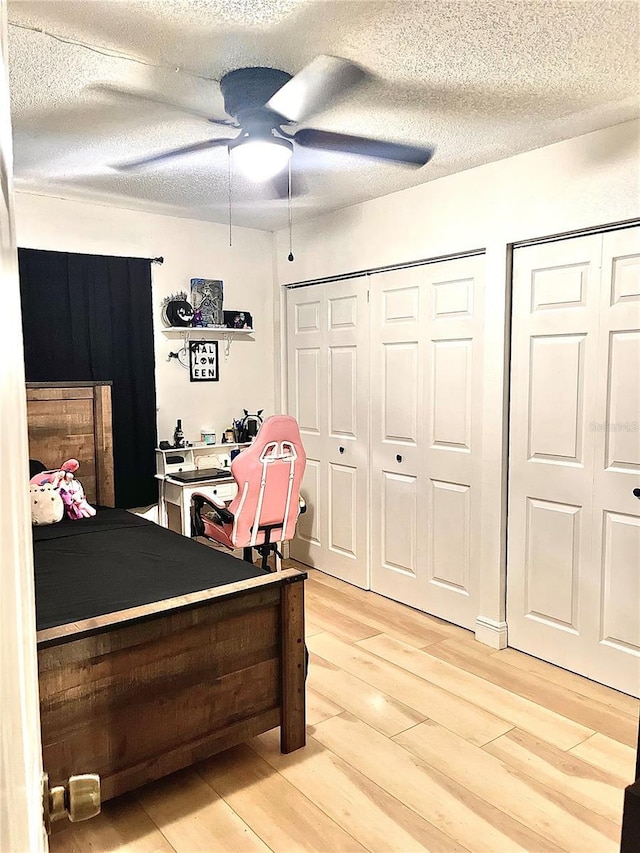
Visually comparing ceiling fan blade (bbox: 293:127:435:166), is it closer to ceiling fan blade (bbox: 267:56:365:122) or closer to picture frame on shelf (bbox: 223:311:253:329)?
ceiling fan blade (bbox: 267:56:365:122)

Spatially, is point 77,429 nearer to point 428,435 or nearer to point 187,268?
point 187,268

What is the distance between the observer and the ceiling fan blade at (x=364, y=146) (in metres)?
2.65

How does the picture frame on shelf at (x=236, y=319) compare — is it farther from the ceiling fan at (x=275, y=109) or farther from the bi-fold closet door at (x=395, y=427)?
the ceiling fan at (x=275, y=109)

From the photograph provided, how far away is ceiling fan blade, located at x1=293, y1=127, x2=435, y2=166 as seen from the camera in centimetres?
265

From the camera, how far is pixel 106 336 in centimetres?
406

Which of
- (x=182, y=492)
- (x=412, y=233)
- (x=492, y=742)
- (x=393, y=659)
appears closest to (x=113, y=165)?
(x=412, y=233)

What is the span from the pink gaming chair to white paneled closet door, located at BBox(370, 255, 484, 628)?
2.25 ft

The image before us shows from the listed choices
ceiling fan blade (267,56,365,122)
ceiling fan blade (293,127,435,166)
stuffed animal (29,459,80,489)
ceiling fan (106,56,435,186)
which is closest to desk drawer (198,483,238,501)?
stuffed animal (29,459,80,489)

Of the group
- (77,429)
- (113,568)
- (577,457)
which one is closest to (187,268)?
(77,429)

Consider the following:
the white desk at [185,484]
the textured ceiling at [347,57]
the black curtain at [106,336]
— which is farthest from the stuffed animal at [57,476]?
the textured ceiling at [347,57]

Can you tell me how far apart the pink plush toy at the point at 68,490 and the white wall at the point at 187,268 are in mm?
903

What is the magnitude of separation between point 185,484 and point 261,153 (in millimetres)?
2234

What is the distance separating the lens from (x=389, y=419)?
4004mm

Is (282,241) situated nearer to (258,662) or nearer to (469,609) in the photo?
(469,609)
